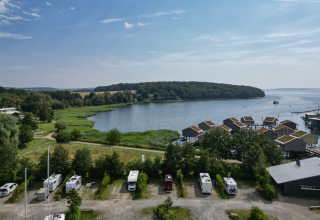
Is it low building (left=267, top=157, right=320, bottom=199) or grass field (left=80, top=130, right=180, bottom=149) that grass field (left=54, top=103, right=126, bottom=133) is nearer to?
grass field (left=80, top=130, right=180, bottom=149)

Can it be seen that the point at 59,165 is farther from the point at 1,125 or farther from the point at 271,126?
the point at 271,126

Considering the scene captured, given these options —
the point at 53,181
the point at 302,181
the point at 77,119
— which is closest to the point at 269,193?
the point at 302,181

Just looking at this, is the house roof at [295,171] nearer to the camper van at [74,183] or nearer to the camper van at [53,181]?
the camper van at [74,183]

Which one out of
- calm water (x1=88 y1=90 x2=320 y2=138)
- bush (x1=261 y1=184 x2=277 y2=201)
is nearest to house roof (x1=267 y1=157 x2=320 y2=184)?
bush (x1=261 y1=184 x2=277 y2=201)

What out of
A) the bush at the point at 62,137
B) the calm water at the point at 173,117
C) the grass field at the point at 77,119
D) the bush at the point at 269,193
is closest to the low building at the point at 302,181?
the bush at the point at 269,193

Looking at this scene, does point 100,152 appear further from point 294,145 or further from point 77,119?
point 77,119

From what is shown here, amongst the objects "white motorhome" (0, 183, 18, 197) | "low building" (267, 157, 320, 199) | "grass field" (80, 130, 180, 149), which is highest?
"low building" (267, 157, 320, 199)

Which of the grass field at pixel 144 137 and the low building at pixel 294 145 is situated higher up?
the low building at pixel 294 145
